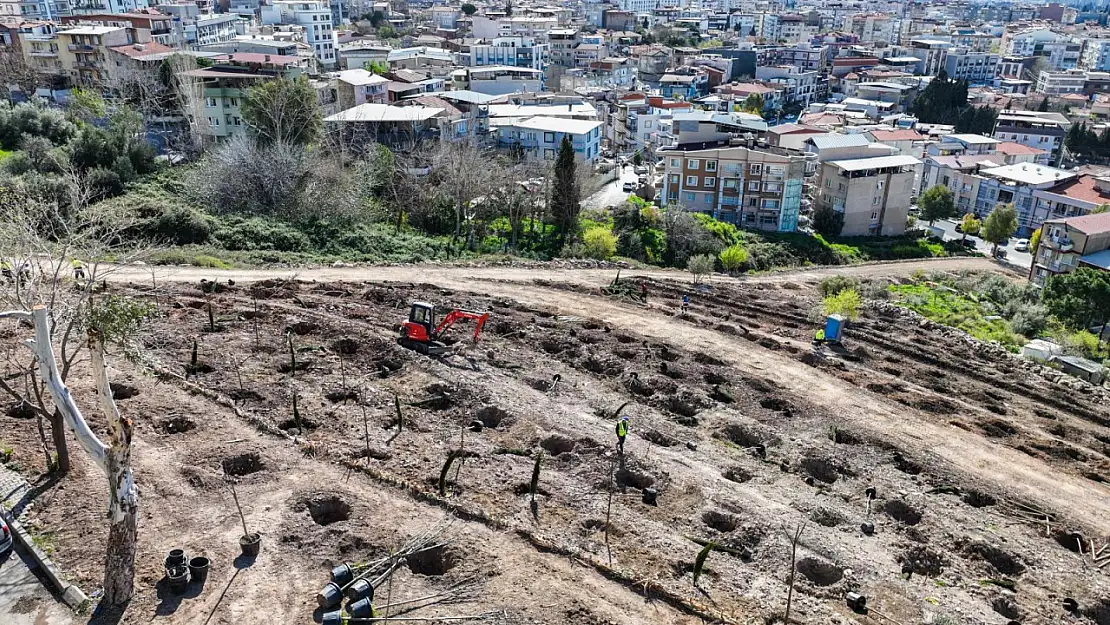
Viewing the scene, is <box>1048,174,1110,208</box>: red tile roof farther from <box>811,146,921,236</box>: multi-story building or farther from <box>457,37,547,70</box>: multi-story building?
<box>457,37,547,70</box>: multi-story building

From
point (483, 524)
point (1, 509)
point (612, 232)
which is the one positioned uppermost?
point (1, 509)

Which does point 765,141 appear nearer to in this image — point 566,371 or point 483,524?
point 566,371

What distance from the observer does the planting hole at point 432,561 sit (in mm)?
15188

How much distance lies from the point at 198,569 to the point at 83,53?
68.9m

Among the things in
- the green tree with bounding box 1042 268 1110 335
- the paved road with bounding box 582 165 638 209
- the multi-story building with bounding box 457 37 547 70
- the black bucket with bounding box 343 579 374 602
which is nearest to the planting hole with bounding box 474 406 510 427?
the black bucket with bounding box 343 579 374 602

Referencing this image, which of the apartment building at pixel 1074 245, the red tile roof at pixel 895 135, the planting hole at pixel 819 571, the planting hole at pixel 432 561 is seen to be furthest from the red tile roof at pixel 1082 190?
the planting hole at pixel 432 561

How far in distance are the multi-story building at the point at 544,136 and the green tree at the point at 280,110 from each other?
65.9ft

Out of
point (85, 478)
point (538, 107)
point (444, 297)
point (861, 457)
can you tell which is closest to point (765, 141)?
point (538, 107)

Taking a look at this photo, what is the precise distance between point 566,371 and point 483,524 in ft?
32.1

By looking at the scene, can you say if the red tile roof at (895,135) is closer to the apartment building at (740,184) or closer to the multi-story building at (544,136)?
the apartment building at (740,184)

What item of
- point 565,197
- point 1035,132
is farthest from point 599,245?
point 1035,132

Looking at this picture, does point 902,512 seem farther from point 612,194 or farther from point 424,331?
point 612,194

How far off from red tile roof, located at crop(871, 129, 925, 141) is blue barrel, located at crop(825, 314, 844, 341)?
2127 inches

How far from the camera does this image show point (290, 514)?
635 inches
